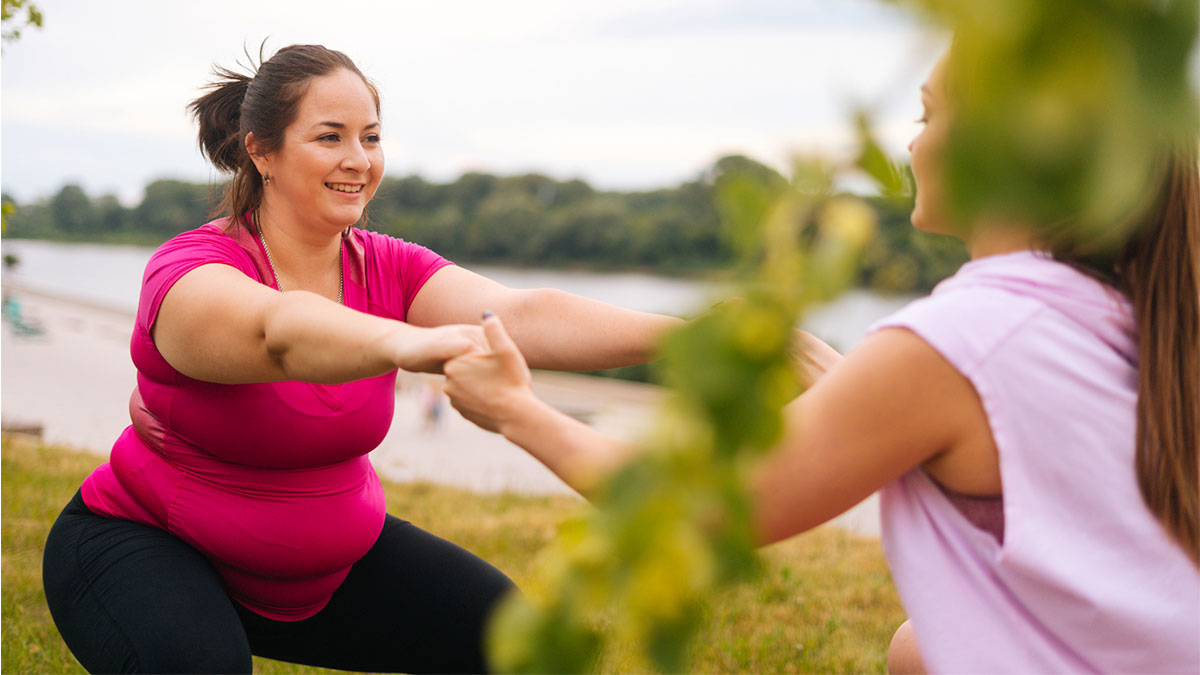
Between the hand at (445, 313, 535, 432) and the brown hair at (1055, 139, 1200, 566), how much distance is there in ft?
3.08

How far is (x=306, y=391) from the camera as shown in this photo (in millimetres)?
2537

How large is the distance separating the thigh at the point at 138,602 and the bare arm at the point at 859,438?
1116 millimetres

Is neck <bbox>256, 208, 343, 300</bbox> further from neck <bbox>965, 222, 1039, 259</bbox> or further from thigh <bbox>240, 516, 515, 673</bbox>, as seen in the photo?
neck <bbox>965, 222, 1039, 259</bbox>

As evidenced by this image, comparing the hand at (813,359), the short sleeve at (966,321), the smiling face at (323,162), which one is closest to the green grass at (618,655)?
the hand at (813,359)

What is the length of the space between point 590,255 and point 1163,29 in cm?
3619

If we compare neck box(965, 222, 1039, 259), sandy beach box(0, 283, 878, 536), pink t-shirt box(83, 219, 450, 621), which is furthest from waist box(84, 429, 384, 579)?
sandy beach box(0, 283, 878, 536)

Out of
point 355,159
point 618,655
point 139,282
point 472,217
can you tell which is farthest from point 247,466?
point 472,217

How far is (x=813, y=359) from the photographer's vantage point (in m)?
2.33

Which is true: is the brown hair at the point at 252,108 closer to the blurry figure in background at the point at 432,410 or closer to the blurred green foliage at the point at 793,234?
the blurred green foliage at the point at 793,234

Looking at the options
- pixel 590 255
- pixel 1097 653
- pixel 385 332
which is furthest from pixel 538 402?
pixel 590 255

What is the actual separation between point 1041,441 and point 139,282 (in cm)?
3013

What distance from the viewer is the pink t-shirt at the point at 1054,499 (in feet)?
4.85

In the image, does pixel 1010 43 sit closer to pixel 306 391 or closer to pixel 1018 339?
pixel 1018 339

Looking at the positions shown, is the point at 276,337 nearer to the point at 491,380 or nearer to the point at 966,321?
the point at 491,380
